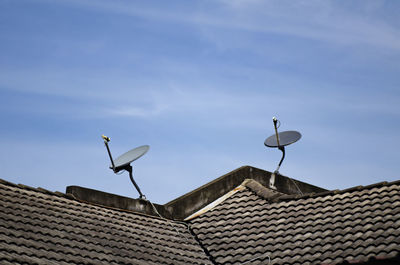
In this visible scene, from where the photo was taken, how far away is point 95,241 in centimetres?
1229

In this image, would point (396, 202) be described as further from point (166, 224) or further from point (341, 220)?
point (166, 224)

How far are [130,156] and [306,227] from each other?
200 inches

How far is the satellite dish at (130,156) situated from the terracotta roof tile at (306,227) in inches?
87.5

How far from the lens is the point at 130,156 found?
1593 cm

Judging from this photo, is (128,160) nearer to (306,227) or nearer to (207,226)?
(207,226)

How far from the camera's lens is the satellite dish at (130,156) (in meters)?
15.6

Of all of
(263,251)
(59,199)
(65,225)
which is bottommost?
(263,251)

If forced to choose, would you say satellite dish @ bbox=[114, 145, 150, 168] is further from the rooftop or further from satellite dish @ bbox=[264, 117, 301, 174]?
satellite dish @ bbox=[264, 117, 301, 174]

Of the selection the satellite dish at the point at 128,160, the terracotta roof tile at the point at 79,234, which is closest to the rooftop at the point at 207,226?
the terracotta roof tile at the point at 79,234

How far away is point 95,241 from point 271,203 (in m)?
4.94

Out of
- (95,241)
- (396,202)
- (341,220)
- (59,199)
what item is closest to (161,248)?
(95,241)

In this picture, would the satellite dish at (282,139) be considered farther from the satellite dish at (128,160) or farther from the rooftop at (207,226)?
the satellite dish at (128,160)

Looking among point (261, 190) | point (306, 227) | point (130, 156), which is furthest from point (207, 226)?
point (130, 156)

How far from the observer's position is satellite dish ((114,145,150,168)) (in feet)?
51.2
